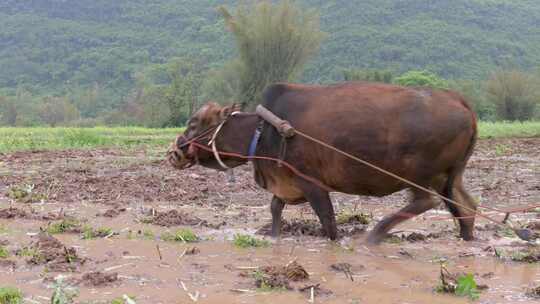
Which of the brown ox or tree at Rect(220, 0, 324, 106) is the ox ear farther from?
tree at Rect(220, 0, 324, 106)

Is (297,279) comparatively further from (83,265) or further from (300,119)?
(300,119)

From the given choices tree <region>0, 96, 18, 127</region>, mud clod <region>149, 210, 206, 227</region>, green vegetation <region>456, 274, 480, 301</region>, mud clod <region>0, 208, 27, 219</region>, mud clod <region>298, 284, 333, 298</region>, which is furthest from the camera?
tree <region>0, 96, 18, 127</region>

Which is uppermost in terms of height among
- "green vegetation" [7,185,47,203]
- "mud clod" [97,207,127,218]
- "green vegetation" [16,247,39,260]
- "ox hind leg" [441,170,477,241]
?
"ox hind leg" [441,170,477,241]

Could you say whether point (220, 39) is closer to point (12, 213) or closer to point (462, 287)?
point (12, 213)

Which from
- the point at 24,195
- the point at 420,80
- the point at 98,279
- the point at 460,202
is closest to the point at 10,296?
the point at 98,279

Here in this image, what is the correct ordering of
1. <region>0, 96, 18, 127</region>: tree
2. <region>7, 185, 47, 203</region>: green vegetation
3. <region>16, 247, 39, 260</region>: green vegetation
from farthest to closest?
<region>0, 96, 18, 127</region>: tree < <region>7, 185, 47, 203</region>: green vegetation < <region>16, 247, 39, 260</region>: green vegetation

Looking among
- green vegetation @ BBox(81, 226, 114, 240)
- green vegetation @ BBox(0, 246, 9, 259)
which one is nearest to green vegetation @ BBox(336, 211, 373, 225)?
green vegetation @ BBox(81, 226, 114, 240)

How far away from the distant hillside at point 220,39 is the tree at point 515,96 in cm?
1848

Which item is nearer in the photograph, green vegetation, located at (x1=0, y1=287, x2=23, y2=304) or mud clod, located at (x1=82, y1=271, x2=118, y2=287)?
green vegetation, located at (x1=0, y1=287, x2=23, y2=304)

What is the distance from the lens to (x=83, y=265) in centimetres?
540

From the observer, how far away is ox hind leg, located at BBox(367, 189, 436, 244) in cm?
630

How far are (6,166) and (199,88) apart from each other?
1250 inches

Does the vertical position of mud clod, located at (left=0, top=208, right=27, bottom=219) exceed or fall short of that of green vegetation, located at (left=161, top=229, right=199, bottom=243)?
it falls short

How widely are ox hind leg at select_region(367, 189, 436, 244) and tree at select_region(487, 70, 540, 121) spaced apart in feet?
131
